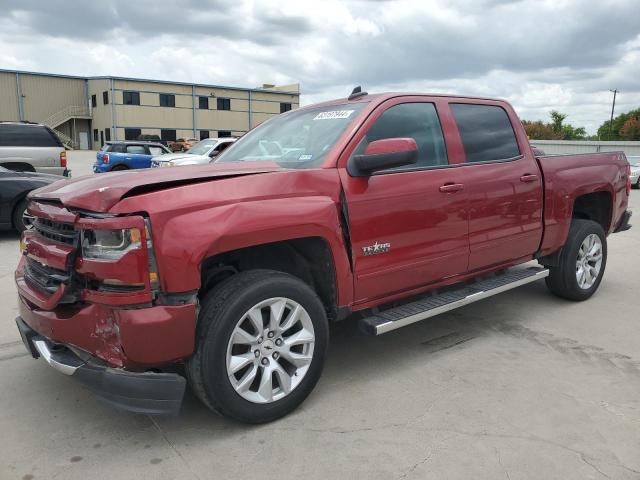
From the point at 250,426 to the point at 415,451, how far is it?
0.91 metres

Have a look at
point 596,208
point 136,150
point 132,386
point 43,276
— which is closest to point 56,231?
point 43,276

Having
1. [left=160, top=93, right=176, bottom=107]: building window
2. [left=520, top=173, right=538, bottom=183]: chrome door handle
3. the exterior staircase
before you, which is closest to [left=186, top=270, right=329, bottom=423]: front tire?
[left=520, top=173, right=538, bottom=183]: chrome door handle

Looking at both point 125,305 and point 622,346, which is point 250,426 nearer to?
point 125,305

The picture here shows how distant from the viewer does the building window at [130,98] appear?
2039 inches

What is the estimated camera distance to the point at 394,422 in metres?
3.12

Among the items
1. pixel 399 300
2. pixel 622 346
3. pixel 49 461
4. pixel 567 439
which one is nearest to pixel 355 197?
pixel 399 300

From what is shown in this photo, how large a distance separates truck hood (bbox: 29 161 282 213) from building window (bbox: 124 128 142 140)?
173 ft

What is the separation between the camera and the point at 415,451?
9.26ft

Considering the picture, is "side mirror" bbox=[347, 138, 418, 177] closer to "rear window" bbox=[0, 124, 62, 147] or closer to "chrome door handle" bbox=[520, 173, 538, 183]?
"chrome door handle" bbox=[520, 173, 538, 183]

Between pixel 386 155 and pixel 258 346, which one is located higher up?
pixel 386 155

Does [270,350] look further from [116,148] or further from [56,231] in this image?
[116,148]

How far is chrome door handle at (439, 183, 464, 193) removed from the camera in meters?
3.86

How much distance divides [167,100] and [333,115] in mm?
54408

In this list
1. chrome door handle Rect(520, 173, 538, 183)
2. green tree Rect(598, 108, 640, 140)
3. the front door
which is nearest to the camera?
the front door
